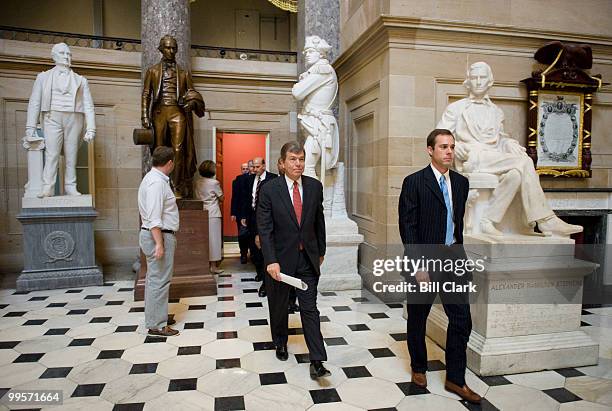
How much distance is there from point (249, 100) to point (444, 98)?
3953 millimetres

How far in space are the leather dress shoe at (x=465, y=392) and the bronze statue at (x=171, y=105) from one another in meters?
3.88

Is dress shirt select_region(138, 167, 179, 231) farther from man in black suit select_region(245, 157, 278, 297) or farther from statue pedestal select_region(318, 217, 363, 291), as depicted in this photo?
statue pedestal select_region(318, 217, 363, 291)

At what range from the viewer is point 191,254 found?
539 cm

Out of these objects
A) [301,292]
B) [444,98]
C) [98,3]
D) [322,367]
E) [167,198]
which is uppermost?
[98,3]

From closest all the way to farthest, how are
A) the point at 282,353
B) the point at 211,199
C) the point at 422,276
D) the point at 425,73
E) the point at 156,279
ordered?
the point at 422,276 → the point at 282,353 → the point at 156,279 → the point at 425,73 → the point at 211,199

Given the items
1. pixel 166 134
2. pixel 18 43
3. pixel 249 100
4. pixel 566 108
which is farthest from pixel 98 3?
pixel 566 108

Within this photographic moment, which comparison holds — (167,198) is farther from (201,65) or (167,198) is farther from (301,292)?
(201,65)

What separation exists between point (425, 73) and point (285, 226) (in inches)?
124

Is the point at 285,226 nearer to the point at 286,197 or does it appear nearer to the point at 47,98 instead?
the point at 286,197

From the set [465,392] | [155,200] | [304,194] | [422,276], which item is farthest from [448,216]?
[155,200]

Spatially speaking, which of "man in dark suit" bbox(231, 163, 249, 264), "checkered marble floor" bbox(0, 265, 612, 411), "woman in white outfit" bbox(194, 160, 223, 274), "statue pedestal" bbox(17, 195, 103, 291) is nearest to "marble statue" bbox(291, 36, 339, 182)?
"man in dark suit" bbox(231, 163, 249, 264)

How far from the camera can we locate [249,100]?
8305 mm

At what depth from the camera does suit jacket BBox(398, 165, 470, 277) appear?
2803mm

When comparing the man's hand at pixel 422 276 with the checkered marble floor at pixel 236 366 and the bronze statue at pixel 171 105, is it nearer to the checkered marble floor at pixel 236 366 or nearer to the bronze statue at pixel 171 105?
the checkered marble floor at pixel 236 366
